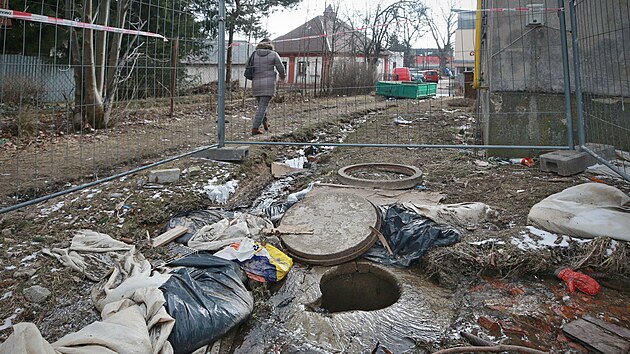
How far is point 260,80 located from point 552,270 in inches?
227

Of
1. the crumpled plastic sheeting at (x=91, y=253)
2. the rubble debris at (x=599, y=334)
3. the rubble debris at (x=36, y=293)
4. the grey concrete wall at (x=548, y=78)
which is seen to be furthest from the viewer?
the grey concrete wall at (x=548, y=78)

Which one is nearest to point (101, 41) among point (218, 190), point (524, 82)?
point (218, 190)

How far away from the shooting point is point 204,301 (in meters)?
2.78

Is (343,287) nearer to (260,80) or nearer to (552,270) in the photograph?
(552,270)

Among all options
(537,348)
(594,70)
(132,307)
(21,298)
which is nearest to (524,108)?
(594,70)

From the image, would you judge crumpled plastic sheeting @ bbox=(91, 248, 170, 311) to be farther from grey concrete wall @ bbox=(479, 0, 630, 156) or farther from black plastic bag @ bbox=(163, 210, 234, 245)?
grey concrete wall @ bbox=(479, 0, 630, 156)

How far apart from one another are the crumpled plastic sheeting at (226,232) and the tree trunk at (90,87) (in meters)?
5.86

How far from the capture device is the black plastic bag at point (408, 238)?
3817 millimetres

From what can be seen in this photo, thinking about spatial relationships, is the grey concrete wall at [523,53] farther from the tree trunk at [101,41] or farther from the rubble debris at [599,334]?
the tree trunk at [101,41]

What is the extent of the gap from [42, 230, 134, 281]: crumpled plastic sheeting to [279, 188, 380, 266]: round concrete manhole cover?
1.43m

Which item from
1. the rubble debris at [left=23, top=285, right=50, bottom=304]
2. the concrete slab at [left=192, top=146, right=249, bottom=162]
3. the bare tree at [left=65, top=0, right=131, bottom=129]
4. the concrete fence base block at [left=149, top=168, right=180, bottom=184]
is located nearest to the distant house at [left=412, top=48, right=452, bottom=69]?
the concrete slab at [left=192, top=146, right=249, bottom=162]

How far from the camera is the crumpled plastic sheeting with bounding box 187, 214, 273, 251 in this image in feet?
12.7

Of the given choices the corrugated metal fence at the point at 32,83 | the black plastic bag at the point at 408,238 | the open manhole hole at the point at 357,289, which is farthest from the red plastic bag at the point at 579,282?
the corrugated metal fence at the point at 32,83

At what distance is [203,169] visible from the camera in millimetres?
5969
